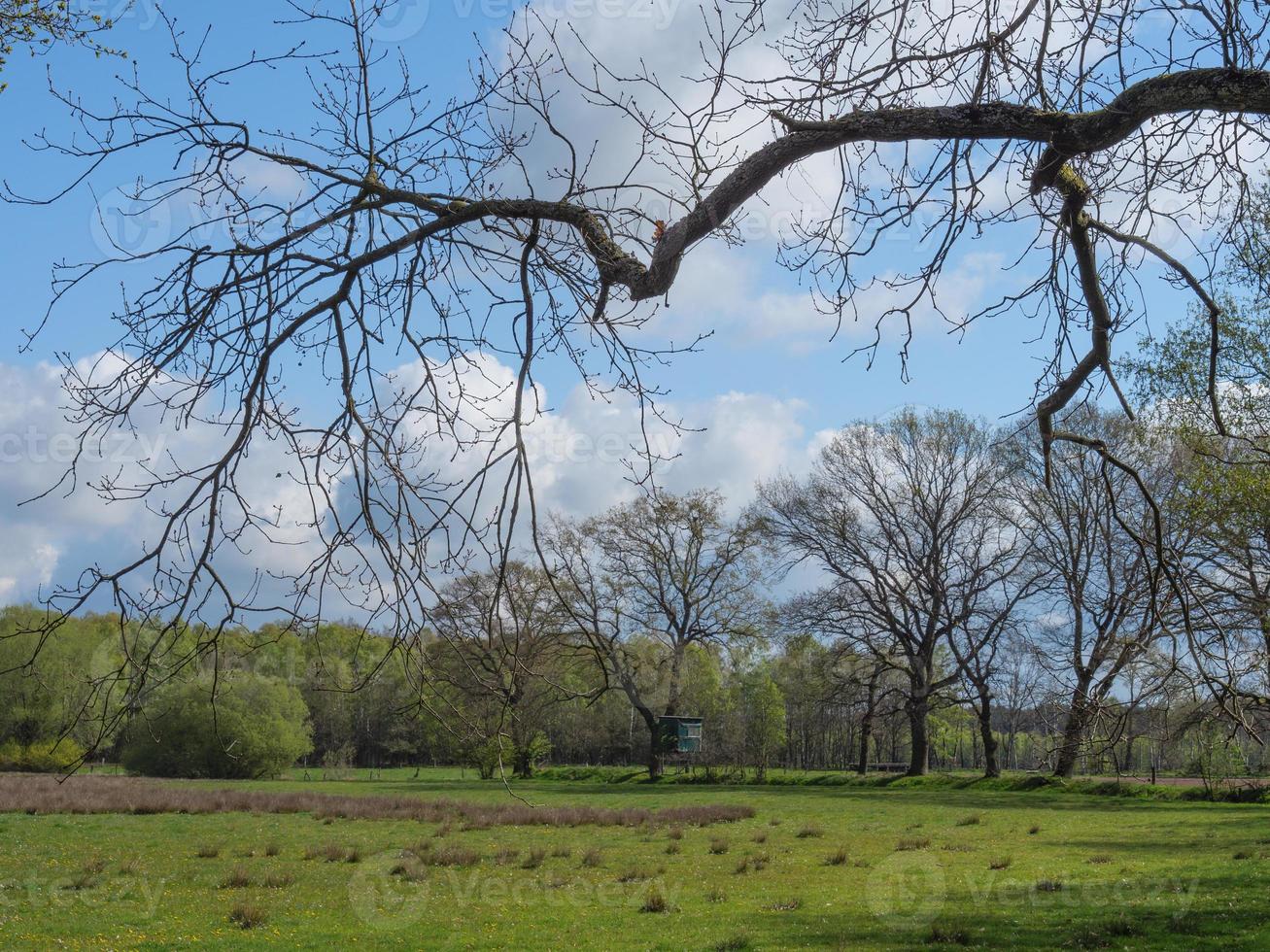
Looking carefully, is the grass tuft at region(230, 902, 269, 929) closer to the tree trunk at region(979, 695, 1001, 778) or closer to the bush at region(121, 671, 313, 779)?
the tree trunk at region(979, 695, 1001, 778)

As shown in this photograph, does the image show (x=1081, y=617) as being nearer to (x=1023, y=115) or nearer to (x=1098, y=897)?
(x=1098, y=897)

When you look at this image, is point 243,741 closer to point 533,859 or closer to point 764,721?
point 764,721

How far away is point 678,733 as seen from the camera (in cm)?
3569

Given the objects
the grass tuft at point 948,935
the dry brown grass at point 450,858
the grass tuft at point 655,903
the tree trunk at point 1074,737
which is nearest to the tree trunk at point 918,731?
the dry brown grass at point 450,858

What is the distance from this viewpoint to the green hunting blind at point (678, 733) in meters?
35.2

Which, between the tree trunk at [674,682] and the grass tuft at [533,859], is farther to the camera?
the tree trunk at [674,682]

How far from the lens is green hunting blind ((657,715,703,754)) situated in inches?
1388

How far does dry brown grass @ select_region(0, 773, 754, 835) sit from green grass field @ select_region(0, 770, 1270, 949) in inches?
39.6

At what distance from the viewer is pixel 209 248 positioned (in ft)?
9.53

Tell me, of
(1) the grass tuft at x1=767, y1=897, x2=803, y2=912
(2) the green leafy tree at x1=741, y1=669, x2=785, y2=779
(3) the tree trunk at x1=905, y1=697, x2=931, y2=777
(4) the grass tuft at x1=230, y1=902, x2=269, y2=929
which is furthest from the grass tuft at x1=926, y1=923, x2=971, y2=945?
(2) the green leafy tree at x1=741, y1=669, x2=785, y2=779

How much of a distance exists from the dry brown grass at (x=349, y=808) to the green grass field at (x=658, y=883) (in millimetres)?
1006

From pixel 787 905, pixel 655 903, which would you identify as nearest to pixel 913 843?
pixel 787 905

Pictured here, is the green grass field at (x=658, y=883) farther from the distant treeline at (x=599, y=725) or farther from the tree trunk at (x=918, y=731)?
the tree trunk at (x=918, y=731)

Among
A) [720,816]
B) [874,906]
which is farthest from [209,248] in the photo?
Answer: [720,816]
